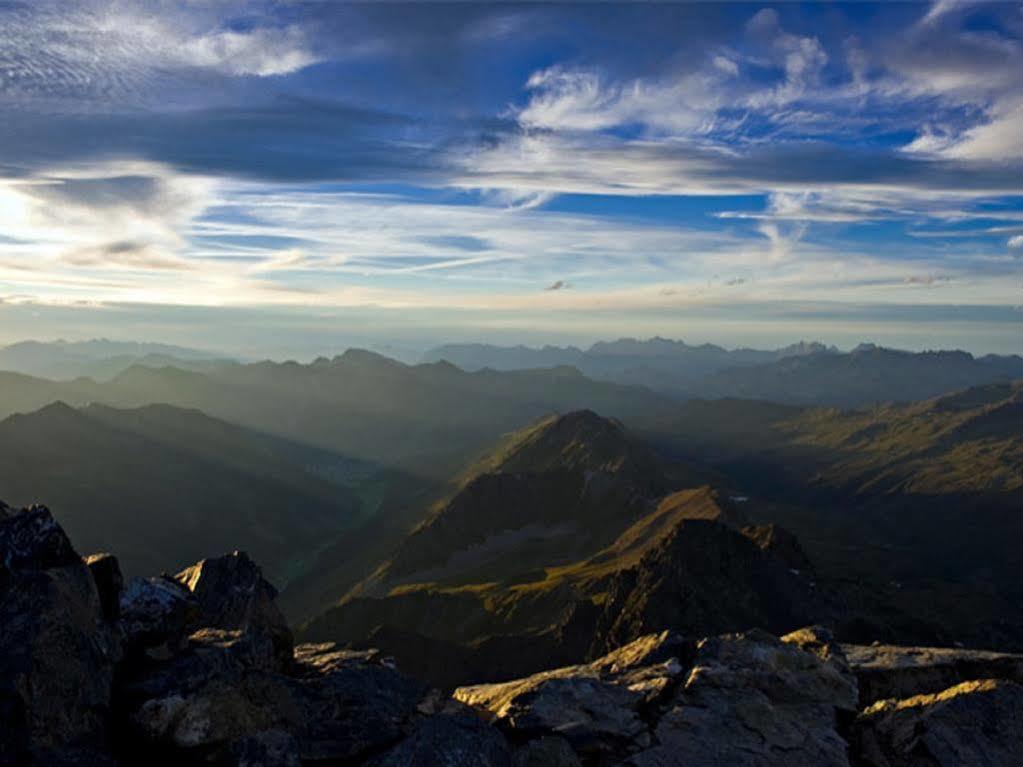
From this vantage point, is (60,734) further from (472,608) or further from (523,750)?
(472,608)

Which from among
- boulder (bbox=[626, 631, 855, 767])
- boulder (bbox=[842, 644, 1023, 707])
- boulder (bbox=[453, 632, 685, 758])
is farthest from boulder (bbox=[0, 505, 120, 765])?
boulder (bbox=[842, 644, 1023, 707])

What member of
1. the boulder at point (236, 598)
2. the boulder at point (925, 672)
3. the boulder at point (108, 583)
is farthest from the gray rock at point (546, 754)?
the boulder at point (108, 583)

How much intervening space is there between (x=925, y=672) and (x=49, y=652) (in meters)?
30.3

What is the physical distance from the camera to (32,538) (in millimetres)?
20125

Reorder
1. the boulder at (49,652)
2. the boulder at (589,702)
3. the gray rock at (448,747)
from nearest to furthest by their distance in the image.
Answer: the boulder at (49,652) < the gray rock at (448,747) < the boulder at (589,702)

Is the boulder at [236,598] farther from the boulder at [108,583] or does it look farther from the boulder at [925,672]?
the boulder at [925,672]

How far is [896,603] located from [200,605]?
656ft

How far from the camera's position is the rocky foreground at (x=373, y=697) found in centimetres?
1736

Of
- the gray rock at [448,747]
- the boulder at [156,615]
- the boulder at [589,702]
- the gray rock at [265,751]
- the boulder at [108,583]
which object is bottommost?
the boulder at [589,702]

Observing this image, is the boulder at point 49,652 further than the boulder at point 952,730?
No

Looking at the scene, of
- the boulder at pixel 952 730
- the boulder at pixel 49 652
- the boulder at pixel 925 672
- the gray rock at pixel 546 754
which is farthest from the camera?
the boulder at pixel 925 672

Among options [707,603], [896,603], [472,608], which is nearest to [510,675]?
[707,603]

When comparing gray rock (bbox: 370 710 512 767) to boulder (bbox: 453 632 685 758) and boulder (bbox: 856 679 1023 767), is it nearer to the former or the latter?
boulder (bbox: 453 632 685 758)

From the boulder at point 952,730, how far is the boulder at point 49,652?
23328 mm
